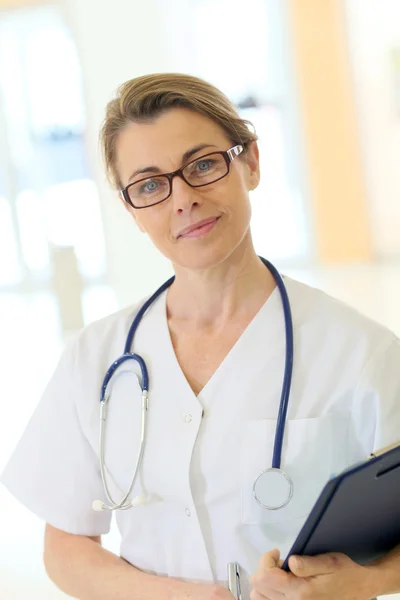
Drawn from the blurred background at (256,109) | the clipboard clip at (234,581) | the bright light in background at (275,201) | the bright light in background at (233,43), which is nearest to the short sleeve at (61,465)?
the clipboard clip at (234,581)

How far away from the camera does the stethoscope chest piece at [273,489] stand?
1089 mm

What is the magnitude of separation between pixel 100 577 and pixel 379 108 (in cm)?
648

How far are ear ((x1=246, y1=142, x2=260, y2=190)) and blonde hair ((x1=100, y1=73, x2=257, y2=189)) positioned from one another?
2 centimetres

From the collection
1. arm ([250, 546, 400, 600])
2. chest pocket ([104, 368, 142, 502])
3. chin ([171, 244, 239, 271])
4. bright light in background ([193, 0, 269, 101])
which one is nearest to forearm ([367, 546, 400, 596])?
arm ([250, 546, 400, 600])

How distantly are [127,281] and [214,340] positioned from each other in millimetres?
6430

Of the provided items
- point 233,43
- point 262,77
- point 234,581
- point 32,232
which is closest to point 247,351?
point 234,581

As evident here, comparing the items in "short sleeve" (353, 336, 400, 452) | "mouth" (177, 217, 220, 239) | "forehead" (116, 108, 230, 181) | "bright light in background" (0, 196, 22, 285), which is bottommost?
"bright light in background" (0, 196, 22, 285)

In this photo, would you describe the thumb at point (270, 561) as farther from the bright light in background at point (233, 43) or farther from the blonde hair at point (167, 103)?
the bright light in background at point (233, 43)

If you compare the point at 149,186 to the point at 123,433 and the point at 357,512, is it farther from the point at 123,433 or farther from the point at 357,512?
the point at 357,512

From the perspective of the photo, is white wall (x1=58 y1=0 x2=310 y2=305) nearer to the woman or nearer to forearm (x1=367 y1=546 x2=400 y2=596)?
the woman

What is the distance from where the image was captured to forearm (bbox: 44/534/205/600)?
1156 mm

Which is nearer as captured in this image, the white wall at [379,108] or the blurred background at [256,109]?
the white wall at [379,108]

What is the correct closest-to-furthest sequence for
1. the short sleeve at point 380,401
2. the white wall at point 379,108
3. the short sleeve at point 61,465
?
the short sleeve at point 380,401 < the short sleeve at point 61,465 < the white wall at point 379,108

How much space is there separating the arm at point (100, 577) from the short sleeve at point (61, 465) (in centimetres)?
3
